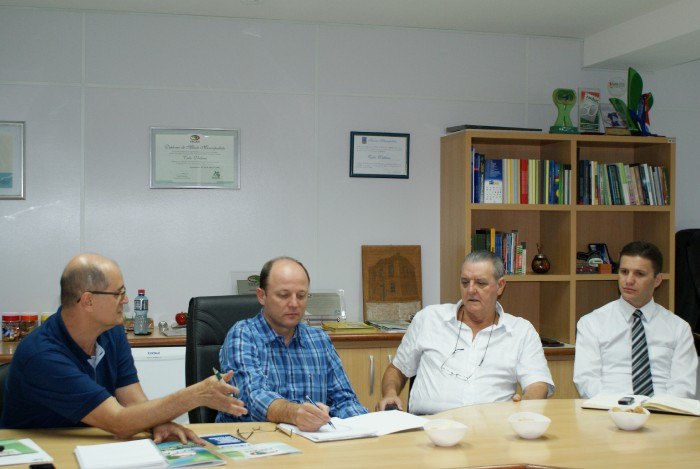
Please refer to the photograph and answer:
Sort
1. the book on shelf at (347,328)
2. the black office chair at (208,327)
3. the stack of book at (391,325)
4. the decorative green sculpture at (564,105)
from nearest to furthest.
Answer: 1. the black office chair at (208,327)
2. the book on shelf at (347,328)
3. the stack of book at (391,325)
4. the decorative green sculpture at (564,105)

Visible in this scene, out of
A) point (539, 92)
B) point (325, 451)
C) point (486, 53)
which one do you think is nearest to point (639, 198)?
point (539, 92)

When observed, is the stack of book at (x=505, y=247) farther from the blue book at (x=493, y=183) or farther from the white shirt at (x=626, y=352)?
the white shirt at (x=626, y=352)

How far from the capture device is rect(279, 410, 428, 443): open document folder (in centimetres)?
247

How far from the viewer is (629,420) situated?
263 cm

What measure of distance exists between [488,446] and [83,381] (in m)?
1.22

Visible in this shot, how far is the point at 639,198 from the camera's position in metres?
5.15

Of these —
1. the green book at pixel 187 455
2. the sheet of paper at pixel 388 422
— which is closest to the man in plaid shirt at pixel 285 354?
the sheet of paper at pixel 388 422

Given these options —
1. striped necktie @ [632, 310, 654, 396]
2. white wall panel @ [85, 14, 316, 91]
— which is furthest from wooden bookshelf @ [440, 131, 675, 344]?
striped necktie @ [632, 310, 654, 396]

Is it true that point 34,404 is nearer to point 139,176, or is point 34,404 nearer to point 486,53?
point 139,176

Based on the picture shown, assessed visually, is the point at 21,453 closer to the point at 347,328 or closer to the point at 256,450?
the point at 256,450

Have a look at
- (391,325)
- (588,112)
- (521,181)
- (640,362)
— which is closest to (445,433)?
(640,362)

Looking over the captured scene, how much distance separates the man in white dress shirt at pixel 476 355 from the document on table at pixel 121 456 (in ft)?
4.39

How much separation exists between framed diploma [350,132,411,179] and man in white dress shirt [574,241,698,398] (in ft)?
5.91

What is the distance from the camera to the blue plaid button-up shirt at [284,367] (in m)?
2.87
